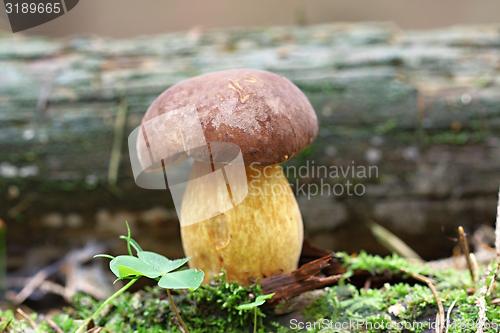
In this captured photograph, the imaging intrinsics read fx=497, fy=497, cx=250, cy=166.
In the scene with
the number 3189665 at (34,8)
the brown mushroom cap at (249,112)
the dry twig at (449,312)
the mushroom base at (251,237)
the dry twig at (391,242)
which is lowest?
the dry twig at (391,242)

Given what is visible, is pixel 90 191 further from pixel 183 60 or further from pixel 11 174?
pixel 183 60

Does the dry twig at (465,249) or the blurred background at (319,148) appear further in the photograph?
the blurred background at (319,148)

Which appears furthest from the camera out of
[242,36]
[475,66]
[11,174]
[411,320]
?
[242,36]

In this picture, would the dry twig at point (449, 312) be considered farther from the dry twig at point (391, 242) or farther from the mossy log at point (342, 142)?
the mossy log at point (342, 142)

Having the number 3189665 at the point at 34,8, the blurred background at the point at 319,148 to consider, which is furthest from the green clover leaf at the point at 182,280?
the number 3189665 at the point at 34,8

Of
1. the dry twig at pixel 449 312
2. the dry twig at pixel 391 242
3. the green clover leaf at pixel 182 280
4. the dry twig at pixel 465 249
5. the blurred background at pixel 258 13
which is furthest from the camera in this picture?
the blurred background at pixel 258 13

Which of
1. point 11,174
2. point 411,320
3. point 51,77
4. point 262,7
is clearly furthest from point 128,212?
point 262,7

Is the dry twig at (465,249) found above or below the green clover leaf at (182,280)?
below

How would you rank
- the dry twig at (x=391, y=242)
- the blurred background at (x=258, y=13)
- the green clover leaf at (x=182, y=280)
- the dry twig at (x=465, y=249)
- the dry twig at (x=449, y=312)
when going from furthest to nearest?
the blurred background at (x=258, y=13) → the dry twig at (x=391, y=242) → the dry twig at (x=465, y=249) → the dry twig at (x=449, y=312) → the green clover leaf at (x=182, y=280)
